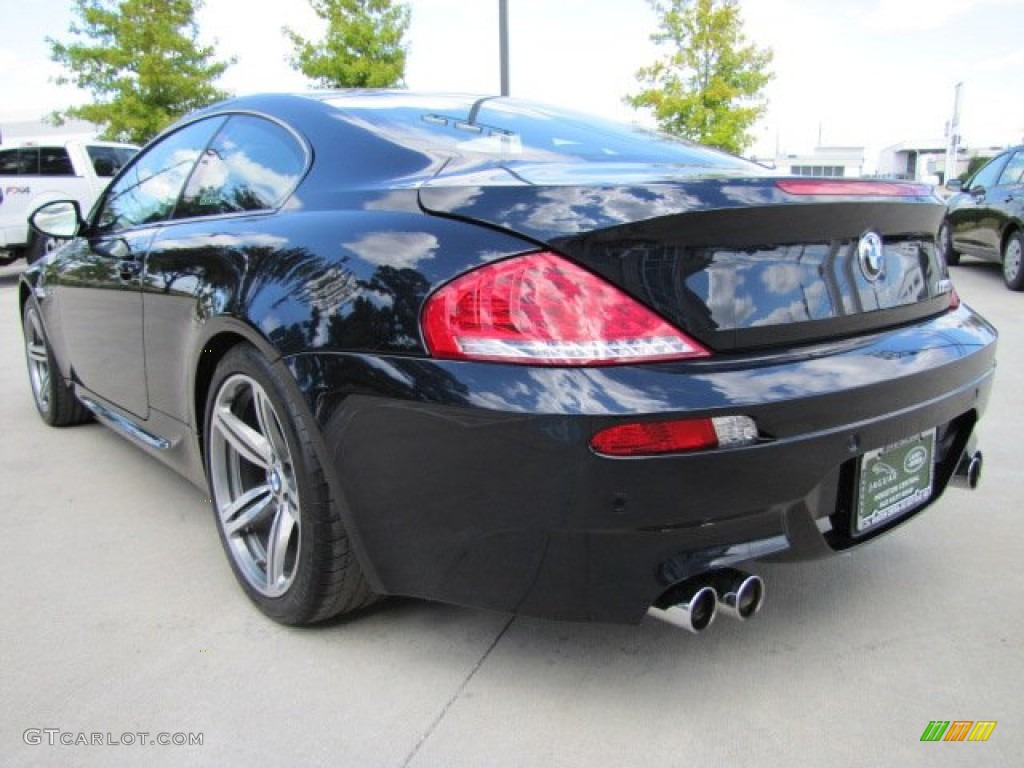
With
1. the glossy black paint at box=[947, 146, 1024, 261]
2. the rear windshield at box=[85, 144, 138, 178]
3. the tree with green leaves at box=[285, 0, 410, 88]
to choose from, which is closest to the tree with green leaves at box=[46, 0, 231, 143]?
the tree with green leaves at box=[285, 0, 410, 88]

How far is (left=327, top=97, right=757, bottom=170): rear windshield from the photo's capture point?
2307 mm

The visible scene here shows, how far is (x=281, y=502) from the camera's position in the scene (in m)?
2.29

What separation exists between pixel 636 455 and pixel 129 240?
7.54ft

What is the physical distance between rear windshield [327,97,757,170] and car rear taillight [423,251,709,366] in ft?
2.06

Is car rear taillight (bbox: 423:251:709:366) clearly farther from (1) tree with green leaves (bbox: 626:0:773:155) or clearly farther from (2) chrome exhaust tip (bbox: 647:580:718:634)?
(1) tree with green leaves (bbox: 626:0:773:155)

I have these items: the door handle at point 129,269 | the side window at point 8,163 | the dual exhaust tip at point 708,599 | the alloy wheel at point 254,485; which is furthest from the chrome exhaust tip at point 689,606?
the side window at point 8,163

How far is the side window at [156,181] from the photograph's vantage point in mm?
2988

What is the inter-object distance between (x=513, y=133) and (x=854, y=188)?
983 mm

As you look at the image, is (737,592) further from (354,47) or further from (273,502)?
(354,47)

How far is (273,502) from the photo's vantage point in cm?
238

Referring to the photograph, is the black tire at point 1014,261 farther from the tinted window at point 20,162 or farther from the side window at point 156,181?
the tinted window at point 20,162

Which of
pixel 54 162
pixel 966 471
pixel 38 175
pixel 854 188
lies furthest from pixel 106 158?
pixel 966 471

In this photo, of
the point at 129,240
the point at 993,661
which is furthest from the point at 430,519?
the point at 129,240

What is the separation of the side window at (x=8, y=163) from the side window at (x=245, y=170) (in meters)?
11.3
